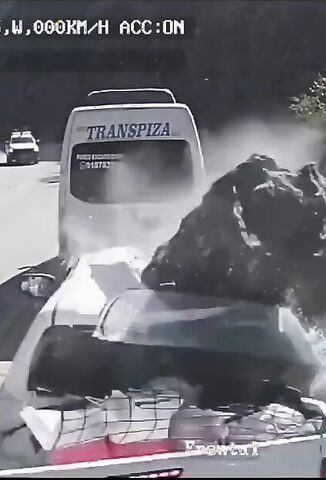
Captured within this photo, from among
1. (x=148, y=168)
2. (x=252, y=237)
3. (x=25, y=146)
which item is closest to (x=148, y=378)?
(x=252, y=237)

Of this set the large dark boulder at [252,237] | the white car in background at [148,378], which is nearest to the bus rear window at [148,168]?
the large dark boulder at [252,237]

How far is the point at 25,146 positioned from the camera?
4.33 metres

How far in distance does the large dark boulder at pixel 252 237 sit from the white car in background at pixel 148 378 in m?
0.10

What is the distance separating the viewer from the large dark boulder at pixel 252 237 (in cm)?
438

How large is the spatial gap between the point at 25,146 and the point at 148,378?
3.35ft

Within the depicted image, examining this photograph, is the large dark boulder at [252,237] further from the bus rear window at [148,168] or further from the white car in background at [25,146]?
the white car in background at [25,146]

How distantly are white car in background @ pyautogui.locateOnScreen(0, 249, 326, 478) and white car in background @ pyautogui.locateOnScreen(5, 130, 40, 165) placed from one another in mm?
439

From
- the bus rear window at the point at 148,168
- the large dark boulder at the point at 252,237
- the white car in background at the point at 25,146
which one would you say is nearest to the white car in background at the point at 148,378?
the large dark boulder at the point at 252,237

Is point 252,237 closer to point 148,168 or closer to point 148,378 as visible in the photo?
point 148,168

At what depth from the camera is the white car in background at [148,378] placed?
14.4ft

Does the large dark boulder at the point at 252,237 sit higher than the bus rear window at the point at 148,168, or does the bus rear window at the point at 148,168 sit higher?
the bus rear window at the point at 148,168

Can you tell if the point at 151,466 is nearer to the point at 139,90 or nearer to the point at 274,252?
the point at 274,252

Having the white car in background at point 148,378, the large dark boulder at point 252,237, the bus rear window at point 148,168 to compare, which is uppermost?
the bus rear window at point 148,168

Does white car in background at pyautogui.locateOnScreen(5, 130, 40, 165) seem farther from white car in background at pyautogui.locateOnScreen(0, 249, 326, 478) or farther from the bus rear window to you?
white car in background at pyautogui.locateOnScreen(0, 249, 326, 478)
